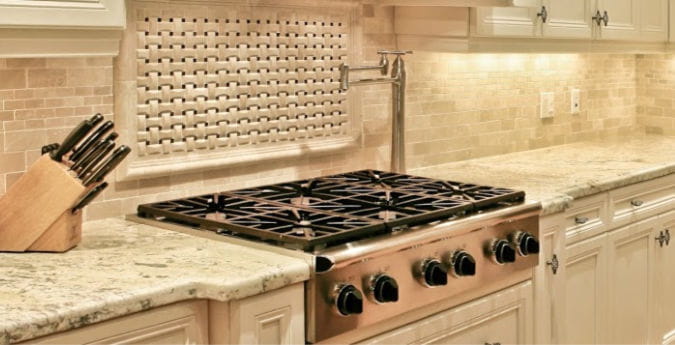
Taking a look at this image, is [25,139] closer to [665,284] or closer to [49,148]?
[49,148]

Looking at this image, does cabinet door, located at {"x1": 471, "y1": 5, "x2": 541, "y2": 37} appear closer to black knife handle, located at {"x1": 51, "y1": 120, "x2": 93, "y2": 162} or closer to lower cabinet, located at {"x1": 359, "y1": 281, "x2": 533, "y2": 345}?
lower cabinet, located at {"x1": 359, "y1": 281, "x2": 533, "y2": 345}

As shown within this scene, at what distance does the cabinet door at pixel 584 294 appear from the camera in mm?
3151

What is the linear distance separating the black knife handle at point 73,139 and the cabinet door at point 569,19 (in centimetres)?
191

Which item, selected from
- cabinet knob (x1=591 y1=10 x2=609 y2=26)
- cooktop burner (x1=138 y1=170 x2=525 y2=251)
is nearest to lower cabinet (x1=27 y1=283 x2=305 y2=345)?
cooktop burner (x1=138 y1=170 x2=525 y2=251)

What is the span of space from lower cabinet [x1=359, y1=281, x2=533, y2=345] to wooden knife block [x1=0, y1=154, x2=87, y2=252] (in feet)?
2.42

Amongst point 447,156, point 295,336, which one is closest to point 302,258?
point 295,336

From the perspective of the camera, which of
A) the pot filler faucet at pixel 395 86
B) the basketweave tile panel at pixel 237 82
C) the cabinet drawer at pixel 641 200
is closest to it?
the basketweave tile panel at pixel 237 82

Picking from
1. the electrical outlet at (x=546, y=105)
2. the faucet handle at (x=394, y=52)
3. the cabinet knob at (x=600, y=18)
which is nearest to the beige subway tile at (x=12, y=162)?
the faucet handle at (x=394, y=52)

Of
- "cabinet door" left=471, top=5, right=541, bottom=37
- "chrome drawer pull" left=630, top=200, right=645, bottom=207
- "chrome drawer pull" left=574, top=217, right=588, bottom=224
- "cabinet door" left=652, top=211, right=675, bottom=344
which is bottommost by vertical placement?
"cabinet door" left=652, top=211, right=675, bottom=344

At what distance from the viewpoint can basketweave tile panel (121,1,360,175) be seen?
2.70m

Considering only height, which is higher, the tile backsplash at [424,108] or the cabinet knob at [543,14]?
the cabinet knob at [543,14]

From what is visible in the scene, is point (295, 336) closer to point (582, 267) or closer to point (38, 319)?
point (38, 319)

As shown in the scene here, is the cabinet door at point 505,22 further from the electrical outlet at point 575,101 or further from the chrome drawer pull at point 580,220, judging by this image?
the electrical outlet at point 575,101

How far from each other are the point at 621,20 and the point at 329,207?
1.91 m
